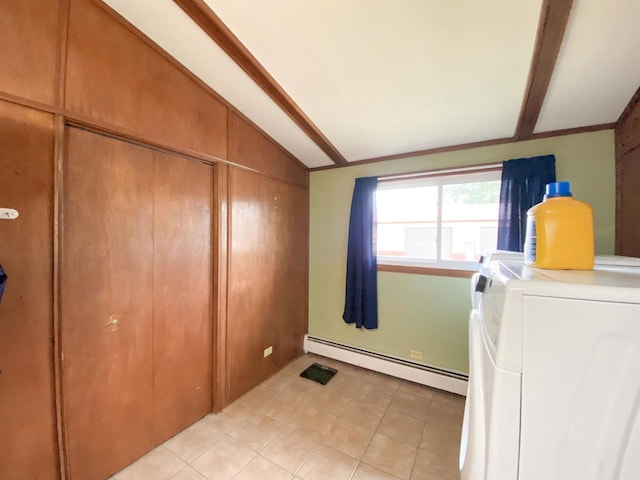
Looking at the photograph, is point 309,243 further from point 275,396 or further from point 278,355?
point 275,396

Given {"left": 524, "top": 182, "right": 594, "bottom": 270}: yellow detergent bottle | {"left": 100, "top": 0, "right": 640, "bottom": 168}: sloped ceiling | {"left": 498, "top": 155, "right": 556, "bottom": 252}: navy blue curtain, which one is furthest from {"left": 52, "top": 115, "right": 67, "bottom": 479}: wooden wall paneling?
{"left": 498, "top": 155, "right": 556, "bottom": 252}: navy blue curtain

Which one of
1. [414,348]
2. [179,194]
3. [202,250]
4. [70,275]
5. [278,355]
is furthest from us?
[278,355]

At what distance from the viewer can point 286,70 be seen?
4.92ft

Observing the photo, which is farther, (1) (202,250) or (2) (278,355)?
(2) (278,355)

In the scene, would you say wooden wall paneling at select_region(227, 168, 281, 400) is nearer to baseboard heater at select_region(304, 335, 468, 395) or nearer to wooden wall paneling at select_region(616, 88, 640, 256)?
baseboard heater at select_region(304, 335, 468, 395)

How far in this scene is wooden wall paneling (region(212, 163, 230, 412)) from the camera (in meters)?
1.87

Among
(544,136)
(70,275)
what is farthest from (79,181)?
(544,136)

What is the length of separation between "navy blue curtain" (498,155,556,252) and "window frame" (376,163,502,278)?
0.16 meters

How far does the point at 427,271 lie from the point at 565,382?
6.03 feet

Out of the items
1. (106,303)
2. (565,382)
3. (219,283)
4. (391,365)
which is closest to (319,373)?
(391,365)

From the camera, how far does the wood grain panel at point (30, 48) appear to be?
1006 mm

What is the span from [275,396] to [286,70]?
95.4 inches

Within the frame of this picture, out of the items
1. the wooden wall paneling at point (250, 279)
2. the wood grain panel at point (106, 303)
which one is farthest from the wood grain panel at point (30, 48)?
the wooden wall paneling at point (250, 279)

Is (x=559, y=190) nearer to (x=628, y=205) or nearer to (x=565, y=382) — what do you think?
(x=565, y=382)
